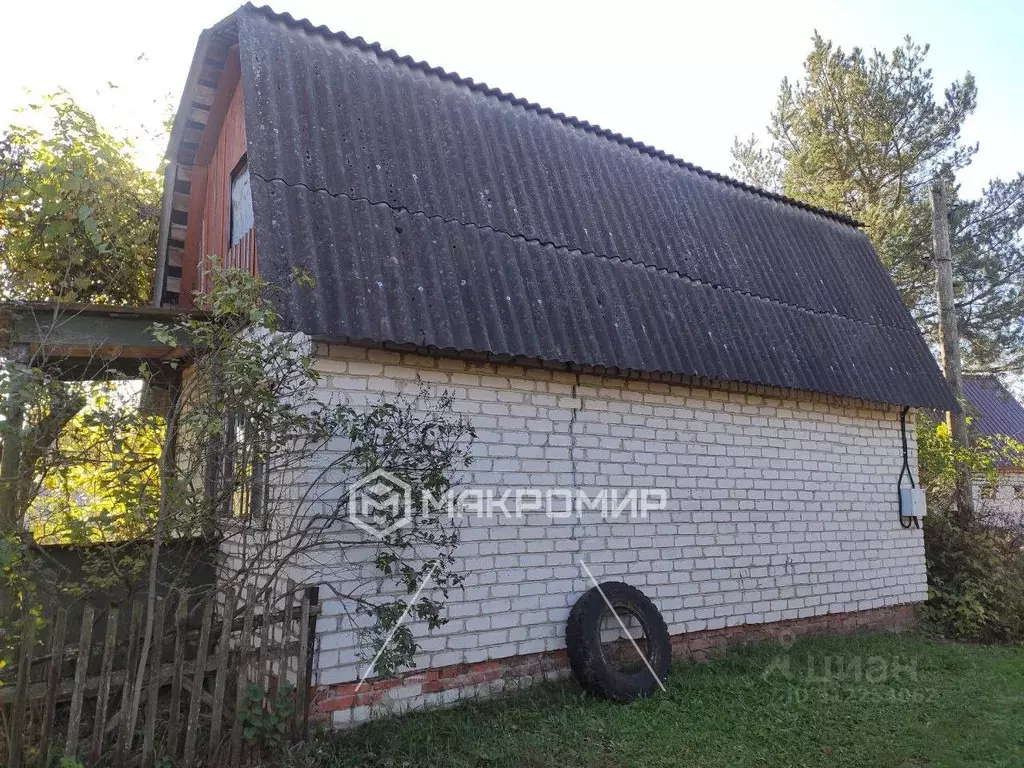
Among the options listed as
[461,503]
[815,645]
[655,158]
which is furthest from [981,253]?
[461,503]

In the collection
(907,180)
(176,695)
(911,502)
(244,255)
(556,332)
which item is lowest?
(176,695)

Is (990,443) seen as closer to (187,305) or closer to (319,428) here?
(319,428)

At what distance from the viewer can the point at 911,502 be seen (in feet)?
30.9

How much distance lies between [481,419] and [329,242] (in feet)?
6.29

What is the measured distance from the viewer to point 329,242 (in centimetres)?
556

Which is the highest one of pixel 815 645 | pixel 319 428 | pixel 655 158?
pixel 655 158

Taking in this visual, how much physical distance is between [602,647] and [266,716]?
3.02 metres

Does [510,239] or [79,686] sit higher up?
[510,239]

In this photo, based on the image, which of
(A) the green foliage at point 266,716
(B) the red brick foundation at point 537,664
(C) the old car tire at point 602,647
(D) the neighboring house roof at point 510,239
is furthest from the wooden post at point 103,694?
(C) the old car tire at point 602,647
